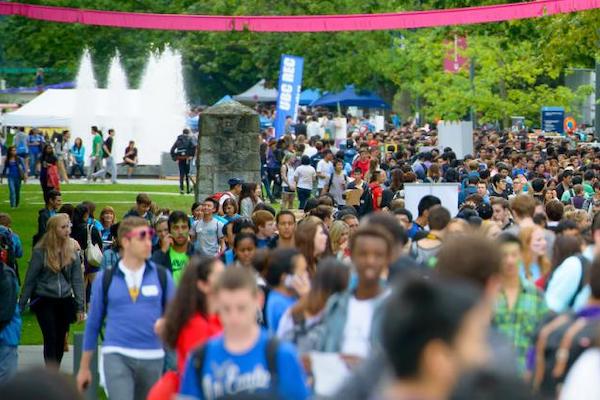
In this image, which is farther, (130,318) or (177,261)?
(177,261)

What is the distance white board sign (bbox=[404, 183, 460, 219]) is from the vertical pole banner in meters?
27.9

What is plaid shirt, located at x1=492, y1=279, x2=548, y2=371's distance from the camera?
816cm

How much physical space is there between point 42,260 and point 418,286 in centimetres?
983

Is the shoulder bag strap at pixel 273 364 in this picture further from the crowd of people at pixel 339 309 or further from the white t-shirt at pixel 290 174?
the white t-shirt at pixel 290 174

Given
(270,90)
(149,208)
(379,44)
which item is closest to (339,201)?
(149,208)

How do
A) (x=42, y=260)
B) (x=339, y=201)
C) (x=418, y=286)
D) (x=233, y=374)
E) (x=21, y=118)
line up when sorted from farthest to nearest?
(x=21, y=118)
(x=339, y=201)
(x=42, y=260)
(x=233, y=374)
(x=418, y=286)

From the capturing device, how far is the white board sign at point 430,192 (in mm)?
19188

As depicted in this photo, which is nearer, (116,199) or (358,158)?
(358,158)

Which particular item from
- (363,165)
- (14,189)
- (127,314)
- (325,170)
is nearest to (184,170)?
(14,189)

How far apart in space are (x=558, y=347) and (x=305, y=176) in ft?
71.3

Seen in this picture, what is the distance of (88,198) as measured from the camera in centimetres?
3934

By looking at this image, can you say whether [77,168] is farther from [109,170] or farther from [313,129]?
[313,129]

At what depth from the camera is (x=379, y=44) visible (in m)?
67.2

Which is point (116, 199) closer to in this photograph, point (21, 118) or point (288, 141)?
point (288, 141)
